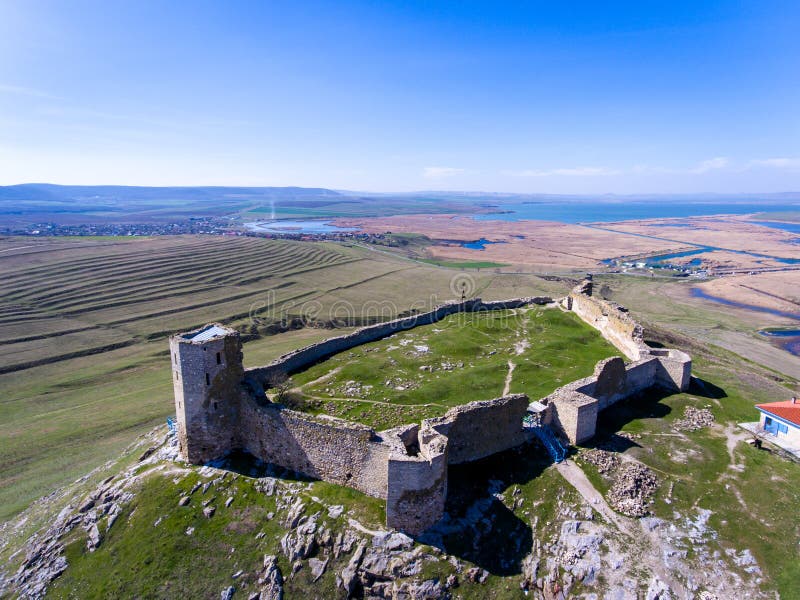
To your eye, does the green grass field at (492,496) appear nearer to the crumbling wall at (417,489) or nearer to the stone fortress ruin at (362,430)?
the stone fortress ruin at (362,430)

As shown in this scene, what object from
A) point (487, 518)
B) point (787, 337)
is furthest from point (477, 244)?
point (487, 518)

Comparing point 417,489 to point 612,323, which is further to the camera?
point 612,323

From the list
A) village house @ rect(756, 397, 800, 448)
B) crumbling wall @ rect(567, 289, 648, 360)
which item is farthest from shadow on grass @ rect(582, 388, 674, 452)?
village house @ rect(756, 397, 800, 448)

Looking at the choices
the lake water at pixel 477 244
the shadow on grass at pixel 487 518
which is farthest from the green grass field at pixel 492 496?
the lake water at pixel 477 244

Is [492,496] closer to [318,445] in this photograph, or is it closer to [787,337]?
[318,445]

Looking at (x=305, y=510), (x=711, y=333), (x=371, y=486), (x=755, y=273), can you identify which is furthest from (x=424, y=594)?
(x=755, y=273)

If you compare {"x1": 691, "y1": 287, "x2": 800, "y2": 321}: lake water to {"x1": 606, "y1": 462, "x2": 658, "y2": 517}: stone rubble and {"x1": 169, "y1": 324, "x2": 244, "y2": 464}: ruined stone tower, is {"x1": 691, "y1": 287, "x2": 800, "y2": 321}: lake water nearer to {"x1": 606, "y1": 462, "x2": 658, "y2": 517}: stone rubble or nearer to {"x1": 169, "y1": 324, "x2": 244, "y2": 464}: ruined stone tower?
{"x1": 606, "y1": 462, "x2": 658, "y2": 517}: stone rubble
